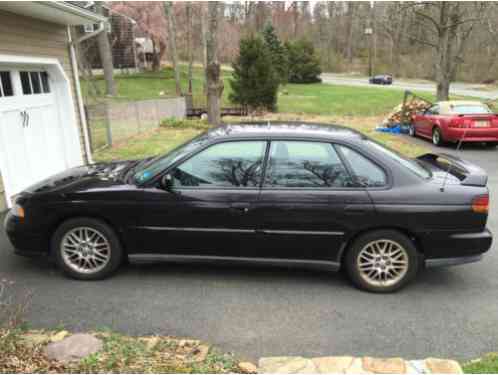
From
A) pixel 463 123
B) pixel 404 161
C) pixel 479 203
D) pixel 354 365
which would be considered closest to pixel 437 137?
pixel 463 123

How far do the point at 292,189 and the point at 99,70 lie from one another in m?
40.4

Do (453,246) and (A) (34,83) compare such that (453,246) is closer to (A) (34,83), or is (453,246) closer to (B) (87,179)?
(B) (87,179)

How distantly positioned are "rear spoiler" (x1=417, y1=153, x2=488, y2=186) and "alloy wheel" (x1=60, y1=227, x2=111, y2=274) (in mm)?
3573

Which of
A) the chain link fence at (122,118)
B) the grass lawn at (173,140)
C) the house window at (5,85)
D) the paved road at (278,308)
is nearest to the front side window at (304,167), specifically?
the paved road at (278,308)

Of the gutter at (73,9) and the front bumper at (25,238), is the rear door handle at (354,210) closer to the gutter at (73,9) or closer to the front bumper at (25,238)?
the front bumper at (25,238)

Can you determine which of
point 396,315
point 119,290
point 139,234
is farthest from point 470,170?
point 119,290

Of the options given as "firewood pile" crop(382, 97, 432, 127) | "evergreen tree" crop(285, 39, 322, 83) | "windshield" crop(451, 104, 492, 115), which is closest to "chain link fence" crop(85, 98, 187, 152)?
Result: "firewood pile" crop(382, 97, 432, 127)

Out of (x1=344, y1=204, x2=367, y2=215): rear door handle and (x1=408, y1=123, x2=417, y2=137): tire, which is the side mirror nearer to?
(x1=344, y1=204, x2=367, y2=215): rear door handle

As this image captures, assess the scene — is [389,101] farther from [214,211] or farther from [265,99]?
[214,211]

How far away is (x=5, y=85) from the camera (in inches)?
265

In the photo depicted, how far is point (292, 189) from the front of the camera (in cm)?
377

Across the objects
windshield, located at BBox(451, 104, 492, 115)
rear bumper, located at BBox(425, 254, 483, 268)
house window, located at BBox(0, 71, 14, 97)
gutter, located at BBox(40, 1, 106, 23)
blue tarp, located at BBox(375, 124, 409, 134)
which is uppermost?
gutter, located at BBox(40, 1, 106, 23)

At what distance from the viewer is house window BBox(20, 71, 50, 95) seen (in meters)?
7.27

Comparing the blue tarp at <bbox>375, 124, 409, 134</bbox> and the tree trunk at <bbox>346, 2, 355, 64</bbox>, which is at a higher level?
the tree trunk at <bbox>346, 2, 355, 64</bbox>
